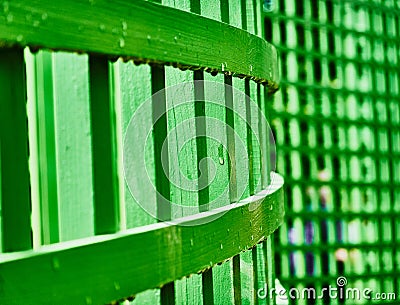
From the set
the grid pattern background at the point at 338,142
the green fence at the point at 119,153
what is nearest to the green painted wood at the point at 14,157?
the green fence at the point at 119,153

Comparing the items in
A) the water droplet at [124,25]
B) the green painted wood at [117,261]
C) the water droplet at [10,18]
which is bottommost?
the green painted wood at [117,261]

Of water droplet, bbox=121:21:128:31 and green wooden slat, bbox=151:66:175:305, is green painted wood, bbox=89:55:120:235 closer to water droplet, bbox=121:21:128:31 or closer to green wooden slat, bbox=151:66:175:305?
water droplet, bbox=121:21:128:31

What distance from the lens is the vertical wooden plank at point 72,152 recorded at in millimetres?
1566

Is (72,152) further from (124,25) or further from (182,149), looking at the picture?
(182,149)

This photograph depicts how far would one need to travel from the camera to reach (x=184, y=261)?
5.71ft

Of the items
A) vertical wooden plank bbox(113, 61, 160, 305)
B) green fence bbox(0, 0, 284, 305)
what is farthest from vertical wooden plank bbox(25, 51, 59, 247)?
vertical wooden plank bbox(113, 61, 160, 305)

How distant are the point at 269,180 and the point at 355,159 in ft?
11.0

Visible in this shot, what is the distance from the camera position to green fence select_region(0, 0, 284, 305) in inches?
54.9

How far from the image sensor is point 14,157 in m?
1.40

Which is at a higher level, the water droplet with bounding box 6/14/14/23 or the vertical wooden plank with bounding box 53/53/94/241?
the water droplet with bounding box 6/14/14/23

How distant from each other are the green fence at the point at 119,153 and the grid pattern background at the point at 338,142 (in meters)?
3.37

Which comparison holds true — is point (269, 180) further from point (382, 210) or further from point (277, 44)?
point (382, 210)

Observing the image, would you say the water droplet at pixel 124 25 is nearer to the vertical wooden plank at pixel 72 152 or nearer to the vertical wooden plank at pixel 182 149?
the vertical wooden plank at pixel 72 152

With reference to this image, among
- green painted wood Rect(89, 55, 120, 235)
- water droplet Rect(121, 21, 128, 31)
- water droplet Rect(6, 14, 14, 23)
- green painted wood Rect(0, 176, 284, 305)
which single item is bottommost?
green painted wood Rect(0, 176, 284, 305)
